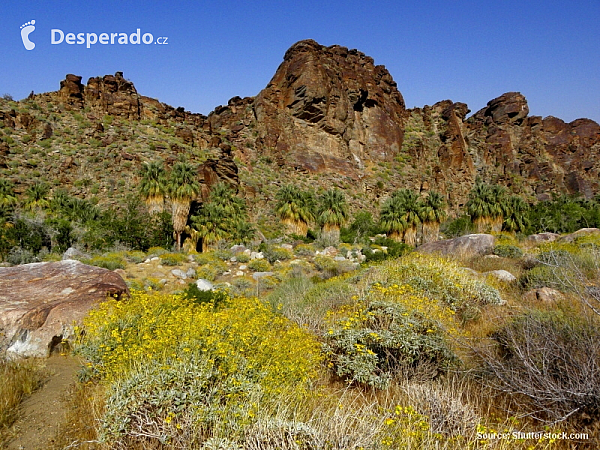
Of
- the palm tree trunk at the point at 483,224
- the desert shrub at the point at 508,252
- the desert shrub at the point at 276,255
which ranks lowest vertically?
the desert shrub at the point at 276,255

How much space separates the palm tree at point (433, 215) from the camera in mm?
32000

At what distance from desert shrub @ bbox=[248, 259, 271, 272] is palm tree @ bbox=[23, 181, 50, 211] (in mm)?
20891

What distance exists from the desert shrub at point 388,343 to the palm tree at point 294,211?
25.7 metres

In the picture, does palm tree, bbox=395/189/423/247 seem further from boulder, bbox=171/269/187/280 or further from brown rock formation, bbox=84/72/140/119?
brown rock formation, bbox=84/72/140/119

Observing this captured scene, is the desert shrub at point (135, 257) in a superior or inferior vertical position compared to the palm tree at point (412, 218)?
inferior

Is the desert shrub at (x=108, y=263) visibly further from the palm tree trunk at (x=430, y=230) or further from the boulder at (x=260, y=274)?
the palm tree trunk at (x=430, y=230)

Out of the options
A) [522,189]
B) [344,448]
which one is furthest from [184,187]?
[522,189]

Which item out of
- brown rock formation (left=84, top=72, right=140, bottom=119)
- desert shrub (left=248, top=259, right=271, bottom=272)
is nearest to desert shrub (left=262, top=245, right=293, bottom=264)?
desert shrub (left=248, top=259, right=271, bottom=272)

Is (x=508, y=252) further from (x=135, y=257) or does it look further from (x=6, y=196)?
(x=6, y=196)

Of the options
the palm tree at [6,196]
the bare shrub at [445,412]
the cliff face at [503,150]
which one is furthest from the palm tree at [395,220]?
the cliff face at [503,150]

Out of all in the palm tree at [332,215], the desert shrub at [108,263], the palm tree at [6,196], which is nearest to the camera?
the desert shrub at [108,263]

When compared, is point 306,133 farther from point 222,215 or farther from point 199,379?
point 199,379

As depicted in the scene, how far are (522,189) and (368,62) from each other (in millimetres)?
41460

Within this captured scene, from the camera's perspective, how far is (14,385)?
440 centimetres
